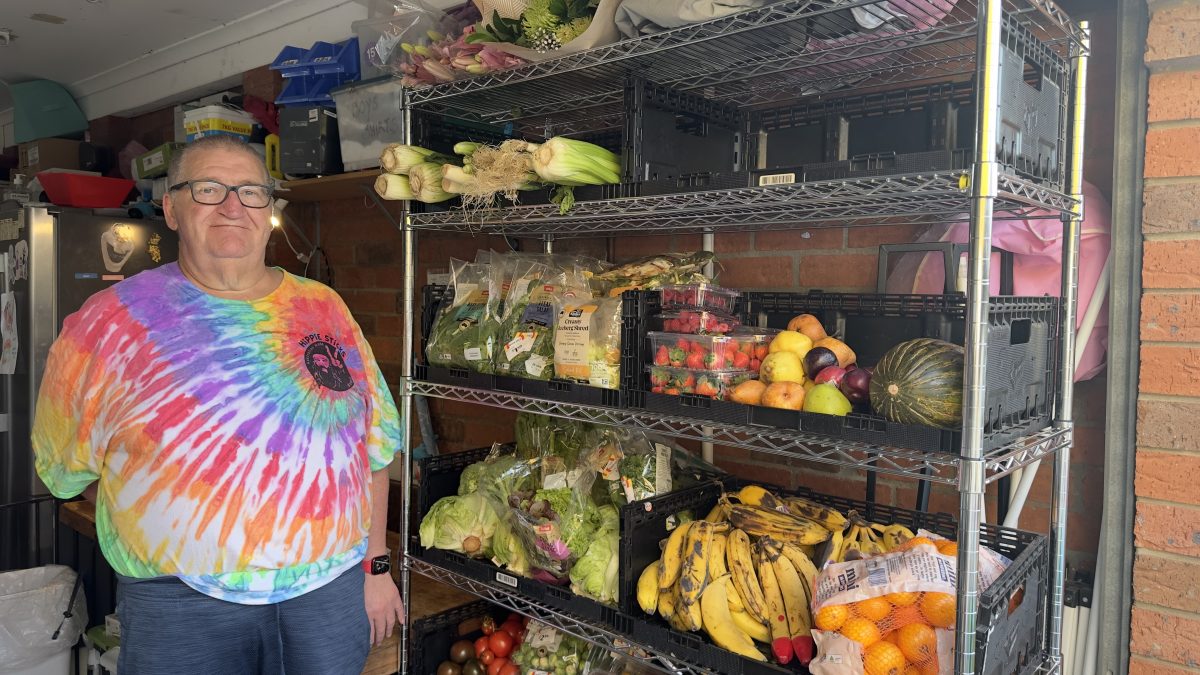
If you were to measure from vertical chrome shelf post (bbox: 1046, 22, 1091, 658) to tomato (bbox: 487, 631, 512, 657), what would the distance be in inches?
58.8

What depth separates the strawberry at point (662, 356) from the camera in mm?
1877

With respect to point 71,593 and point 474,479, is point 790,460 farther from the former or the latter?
point 71,593

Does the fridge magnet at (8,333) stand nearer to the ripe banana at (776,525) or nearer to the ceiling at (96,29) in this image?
the ceiling at (96,29)

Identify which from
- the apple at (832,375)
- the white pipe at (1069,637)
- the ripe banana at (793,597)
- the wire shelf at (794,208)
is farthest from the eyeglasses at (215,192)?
the white pipe at (1069,637)

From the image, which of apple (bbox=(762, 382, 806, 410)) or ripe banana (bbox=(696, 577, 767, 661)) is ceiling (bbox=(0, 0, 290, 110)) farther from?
ripe banana (bbox=(696, 577, 767, 661))

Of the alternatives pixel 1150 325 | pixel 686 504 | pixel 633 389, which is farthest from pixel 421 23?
pixel 1150 325

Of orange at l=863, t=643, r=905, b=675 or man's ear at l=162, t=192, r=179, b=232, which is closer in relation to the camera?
orange at l=863, t=643, r=905, b=675

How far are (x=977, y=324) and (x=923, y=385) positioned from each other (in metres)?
0.15

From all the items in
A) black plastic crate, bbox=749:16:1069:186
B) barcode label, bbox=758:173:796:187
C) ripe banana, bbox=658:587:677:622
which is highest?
black plastic crate, bbox=749:16:1069:186

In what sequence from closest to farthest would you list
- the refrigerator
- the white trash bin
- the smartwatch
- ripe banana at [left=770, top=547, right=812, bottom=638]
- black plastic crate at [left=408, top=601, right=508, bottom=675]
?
ripe banana at [left=770, top=547, right=812, bottom=638], the smartwatch, black plastic crate at [left=408, top=601, right=508, bottom=675], the white trash bin, the refrigerator

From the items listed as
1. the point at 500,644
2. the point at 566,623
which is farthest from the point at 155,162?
the point at 566,623

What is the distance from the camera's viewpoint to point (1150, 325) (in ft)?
5.68

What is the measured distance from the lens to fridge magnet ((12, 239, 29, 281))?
12.3 feet

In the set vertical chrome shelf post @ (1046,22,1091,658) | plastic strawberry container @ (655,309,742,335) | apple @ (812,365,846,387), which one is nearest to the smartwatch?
plastic strawberry container @ (655,309,742,335)
